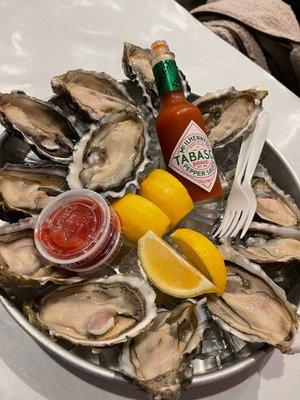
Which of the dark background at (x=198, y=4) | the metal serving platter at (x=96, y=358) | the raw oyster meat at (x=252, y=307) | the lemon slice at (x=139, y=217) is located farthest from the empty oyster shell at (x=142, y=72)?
the dark background at (x=198, y=4)

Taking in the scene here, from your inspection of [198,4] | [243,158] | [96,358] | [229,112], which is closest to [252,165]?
[243,158]

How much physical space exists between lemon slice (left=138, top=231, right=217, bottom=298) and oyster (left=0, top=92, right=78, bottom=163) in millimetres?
271

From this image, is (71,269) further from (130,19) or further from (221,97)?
(130,19)

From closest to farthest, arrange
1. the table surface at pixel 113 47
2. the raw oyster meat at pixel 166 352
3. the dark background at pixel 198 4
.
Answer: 1. the raw oyster meat at pixel 166 352
2. the table surface at pixel 113 47
3. the dark background at pixel 198 4

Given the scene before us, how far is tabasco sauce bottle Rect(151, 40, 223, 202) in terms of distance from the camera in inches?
35.7

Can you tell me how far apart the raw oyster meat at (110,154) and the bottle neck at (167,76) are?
0.10 m

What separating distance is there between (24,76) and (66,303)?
2.26 feet

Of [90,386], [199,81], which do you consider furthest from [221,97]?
[90,386]

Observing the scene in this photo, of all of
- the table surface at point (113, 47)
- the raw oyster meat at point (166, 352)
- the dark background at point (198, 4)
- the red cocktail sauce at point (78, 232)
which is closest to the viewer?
the raw oyster meat at point (166, 352)

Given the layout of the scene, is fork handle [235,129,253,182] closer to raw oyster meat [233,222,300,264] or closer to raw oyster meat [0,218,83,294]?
raw oyster meat [233,222,300,264]

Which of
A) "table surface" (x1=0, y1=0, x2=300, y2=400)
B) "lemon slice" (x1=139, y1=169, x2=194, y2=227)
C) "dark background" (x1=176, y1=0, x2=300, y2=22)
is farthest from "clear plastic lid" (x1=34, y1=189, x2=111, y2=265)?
"dark background" (x1=176, y1=0, x2=300, y2=22)

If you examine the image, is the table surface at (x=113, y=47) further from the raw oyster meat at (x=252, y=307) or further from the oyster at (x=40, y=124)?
the raw oyster meat at (x=252, y=307)

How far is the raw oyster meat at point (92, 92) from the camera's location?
1025 millimetres

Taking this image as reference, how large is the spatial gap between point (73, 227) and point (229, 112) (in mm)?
451
